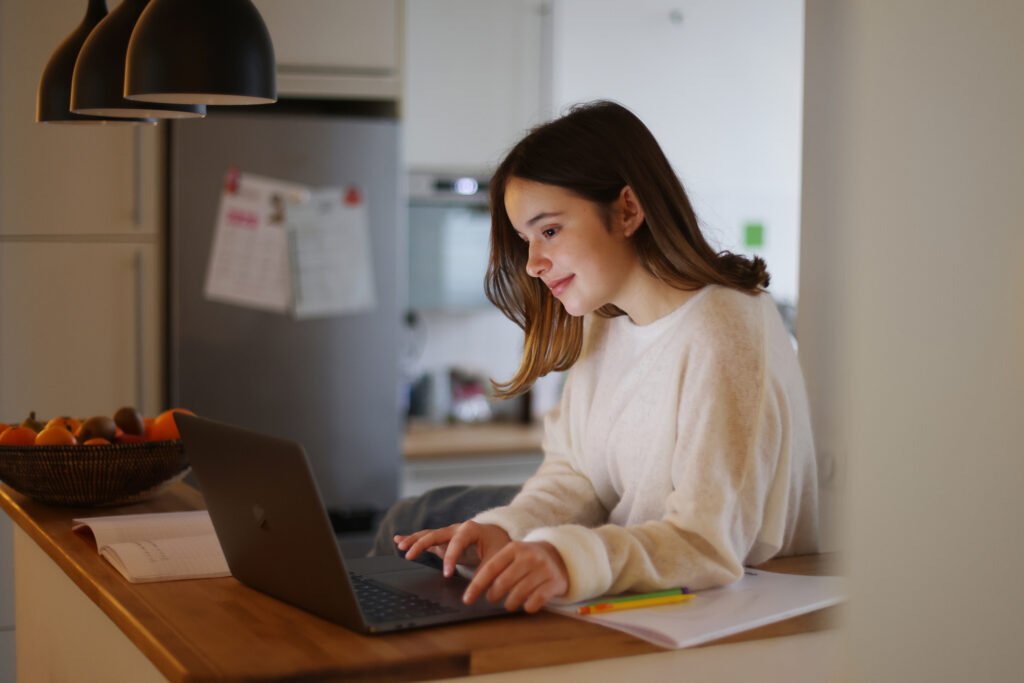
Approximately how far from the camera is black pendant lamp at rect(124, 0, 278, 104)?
1.24 metres

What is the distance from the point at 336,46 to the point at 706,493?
2.37 meters

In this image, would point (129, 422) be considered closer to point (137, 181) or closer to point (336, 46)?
point (137, 181)

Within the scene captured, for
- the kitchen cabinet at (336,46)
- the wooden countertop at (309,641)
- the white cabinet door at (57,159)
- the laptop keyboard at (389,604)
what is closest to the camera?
the wooden countertop at (309,641)

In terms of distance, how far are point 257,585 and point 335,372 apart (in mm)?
2029

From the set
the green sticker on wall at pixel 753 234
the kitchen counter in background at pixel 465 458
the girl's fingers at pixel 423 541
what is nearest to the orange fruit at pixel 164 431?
the girl's fingers at pixel 423 541

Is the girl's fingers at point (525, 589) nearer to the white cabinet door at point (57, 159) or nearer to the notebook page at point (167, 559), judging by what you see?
the notebook page at point (167, 559)

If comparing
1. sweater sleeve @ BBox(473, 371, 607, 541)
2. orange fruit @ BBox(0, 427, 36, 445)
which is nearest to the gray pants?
sweater sleeve @ BBox(473, 371, 607, 541)

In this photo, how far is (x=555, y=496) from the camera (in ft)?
4.91

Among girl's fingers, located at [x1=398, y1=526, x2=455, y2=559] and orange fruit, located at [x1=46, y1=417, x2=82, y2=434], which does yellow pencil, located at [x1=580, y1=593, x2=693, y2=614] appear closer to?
girl's fingers, located at [x1=398, y1=526, x2=455, y2=559]

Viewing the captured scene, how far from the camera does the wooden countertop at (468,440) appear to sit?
11.0 feet

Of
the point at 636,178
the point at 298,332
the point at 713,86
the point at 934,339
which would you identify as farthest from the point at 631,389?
the point at 713,86

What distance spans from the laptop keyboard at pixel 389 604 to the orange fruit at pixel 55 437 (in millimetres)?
711

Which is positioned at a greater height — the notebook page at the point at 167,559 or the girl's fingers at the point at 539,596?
the girl's fingers at the point at 539,596

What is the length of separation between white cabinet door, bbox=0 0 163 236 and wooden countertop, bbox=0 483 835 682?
204cm
